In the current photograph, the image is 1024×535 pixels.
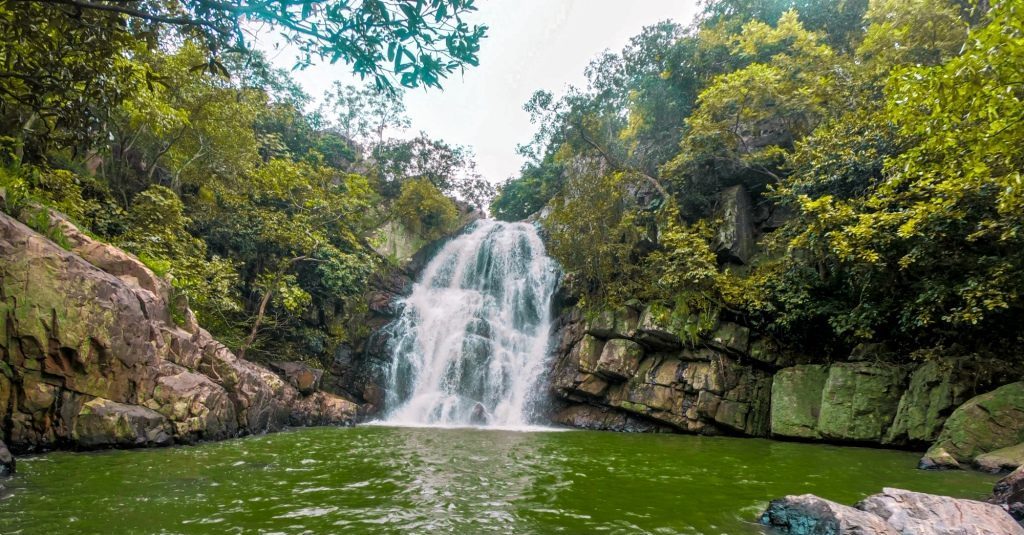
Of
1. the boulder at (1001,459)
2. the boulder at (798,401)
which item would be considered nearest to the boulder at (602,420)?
the boulder at (798,401)

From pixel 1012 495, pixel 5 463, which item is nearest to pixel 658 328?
pixel 1012 495

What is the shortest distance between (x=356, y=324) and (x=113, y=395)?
40.8 ft

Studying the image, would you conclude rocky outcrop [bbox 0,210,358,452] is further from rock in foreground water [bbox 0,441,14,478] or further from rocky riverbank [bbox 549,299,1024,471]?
rocky riverbank [bbox 549,299,1024,471]

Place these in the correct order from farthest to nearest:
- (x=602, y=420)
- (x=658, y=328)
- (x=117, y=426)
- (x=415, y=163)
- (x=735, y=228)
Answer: (x=415, y=163), (x=735, y=228), (x=602, y=420), (x=658, y=328), (x=117, y=426)

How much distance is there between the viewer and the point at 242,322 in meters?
16.7

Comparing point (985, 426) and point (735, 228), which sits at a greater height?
point (735, 228)

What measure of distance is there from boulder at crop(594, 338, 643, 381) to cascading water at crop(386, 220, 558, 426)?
316 centimetres

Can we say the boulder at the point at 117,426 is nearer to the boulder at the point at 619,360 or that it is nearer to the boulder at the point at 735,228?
the boulder at the point at 619,360

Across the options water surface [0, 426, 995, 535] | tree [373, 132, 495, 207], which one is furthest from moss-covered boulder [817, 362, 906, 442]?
tree [373, 132, 495, 207]

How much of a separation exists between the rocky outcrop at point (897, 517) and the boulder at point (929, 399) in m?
7.52

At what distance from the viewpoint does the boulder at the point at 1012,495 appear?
16.7ft

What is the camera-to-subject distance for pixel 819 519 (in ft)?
14.8

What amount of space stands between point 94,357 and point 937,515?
40.1ft

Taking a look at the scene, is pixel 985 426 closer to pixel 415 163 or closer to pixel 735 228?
pixel 735 228
